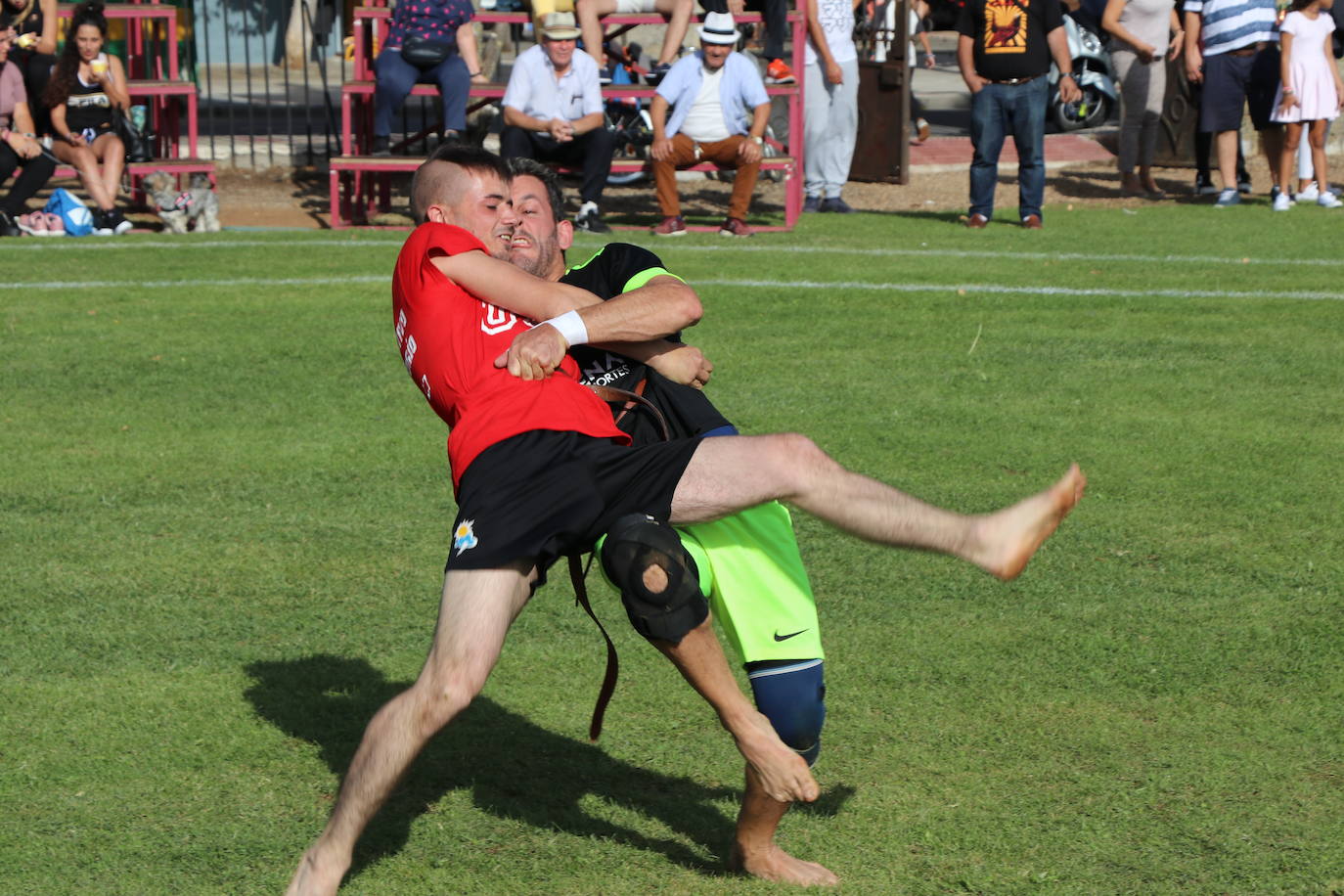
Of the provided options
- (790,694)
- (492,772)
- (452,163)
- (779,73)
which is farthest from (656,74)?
(790,694)

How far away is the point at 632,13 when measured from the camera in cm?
1590

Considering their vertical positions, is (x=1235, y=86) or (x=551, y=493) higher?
(x=1235, y=86)

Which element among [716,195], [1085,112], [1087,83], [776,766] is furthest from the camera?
[1085,112]

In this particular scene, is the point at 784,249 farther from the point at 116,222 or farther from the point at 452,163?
the point at 452,163

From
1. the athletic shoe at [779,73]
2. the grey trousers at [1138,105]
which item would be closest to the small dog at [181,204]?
the athletic shoe at [779,73]

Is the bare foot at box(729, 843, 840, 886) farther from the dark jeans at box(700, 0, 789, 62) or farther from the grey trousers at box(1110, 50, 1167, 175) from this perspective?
the grey trousers at box(1110, 50, 1167, 175)

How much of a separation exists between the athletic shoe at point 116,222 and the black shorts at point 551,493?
1140 centimetres

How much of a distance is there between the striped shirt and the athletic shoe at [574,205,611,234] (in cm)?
647

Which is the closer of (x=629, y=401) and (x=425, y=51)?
(x=629, y=401)

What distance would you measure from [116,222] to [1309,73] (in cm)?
1098

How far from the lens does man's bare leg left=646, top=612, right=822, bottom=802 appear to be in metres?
3.78

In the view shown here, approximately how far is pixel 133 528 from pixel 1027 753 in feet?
13.2

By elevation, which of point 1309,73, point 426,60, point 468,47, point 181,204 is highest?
point 468,47

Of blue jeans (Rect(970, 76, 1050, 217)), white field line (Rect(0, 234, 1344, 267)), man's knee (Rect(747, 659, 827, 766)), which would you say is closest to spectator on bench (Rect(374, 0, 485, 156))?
white field line (Rect(0, 234, 1344, 267))
